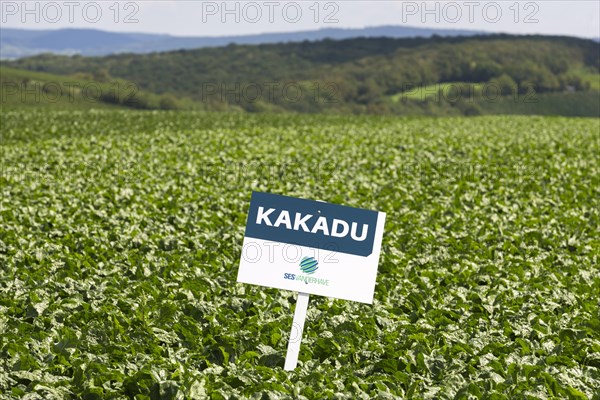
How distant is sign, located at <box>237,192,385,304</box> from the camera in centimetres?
640

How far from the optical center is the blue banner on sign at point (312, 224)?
641 cm

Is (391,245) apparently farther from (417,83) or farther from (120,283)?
(417,83)

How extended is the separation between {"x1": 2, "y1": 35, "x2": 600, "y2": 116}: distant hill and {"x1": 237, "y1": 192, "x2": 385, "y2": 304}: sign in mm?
66073

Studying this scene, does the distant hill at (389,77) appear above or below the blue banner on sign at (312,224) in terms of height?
above

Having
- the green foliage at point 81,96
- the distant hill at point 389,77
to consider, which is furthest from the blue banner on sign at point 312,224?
the green foliage at point 81,96

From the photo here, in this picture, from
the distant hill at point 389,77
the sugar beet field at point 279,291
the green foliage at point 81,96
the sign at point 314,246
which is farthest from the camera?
the distant hill at point 389,77

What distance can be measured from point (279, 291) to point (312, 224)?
2.61 m

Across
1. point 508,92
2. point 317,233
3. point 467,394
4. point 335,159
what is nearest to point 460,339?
point 467,394

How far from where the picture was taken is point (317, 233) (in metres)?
6.41

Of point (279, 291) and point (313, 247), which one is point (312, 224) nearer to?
point (313, 247)

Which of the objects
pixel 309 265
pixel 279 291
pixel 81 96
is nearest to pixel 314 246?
pixel 309 265

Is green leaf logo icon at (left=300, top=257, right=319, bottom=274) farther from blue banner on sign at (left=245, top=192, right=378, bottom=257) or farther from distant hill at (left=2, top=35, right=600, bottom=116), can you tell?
distant hill at (left=2, top=35, right=600, bottom=116)

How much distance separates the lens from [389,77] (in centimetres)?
10850

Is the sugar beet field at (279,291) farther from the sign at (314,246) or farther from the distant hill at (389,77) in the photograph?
the distant hill at (389,77)
